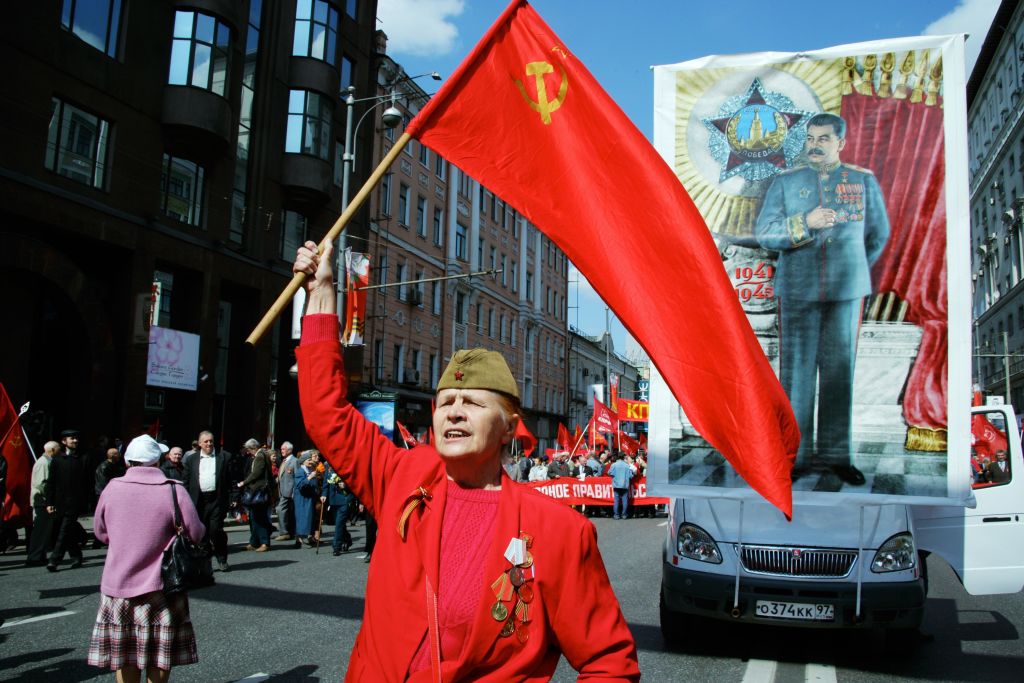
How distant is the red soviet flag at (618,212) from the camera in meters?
3.17

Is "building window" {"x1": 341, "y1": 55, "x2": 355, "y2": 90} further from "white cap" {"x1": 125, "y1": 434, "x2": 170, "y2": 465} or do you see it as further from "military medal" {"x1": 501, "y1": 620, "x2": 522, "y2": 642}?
"military medal" {"x1": 501, "y1": 620, "x2": 522, "y2": 642}

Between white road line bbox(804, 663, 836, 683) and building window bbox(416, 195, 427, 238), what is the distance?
37.6 metres

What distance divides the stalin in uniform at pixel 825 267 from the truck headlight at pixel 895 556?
125 cm

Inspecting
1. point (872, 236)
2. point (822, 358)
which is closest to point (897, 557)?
point (822, 358)

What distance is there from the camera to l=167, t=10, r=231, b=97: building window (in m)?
24.2

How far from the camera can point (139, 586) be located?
217 inches

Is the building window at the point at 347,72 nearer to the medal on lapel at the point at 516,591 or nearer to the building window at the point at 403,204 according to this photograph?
the building window at the point at 403,204

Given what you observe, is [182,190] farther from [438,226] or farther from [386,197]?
[438,226]

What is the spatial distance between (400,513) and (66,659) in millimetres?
5723

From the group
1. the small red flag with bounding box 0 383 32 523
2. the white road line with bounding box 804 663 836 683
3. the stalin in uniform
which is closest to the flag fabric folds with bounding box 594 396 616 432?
the small red flag with bounding box 0 383 32 523

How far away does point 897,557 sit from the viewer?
264 inches

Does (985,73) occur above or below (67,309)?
above

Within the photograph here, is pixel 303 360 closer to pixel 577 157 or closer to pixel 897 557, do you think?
pixel 577 157

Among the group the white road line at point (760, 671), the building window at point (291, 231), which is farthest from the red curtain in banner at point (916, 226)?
the building window at point (291, 231)
